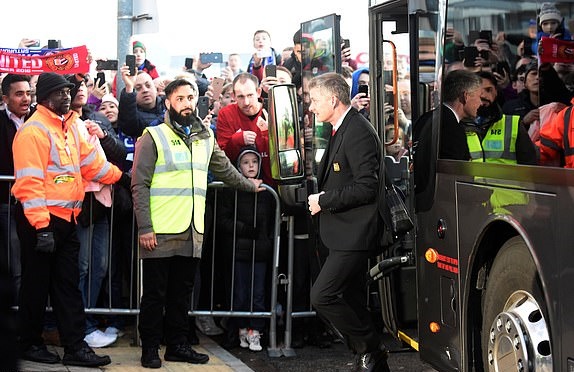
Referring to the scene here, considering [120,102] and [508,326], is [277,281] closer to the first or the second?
[120,102]

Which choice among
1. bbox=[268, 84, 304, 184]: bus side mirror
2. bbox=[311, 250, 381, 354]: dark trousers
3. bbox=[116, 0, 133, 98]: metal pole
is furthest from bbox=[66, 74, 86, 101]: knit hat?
bbox=[311, 250, 381, 354]: dark trousers

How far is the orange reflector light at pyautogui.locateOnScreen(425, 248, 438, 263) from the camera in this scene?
6801 millimetres

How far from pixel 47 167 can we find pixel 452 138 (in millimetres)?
2997

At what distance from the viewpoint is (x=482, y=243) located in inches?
244

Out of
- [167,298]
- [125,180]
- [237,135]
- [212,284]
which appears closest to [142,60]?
[237,135]

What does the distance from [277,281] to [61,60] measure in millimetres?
2574

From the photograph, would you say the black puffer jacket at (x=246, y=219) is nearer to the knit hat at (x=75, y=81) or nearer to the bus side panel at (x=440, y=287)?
the knit hat at (x=75, y=81)

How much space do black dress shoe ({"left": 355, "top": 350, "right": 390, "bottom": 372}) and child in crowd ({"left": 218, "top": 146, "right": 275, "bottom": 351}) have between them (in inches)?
66.1

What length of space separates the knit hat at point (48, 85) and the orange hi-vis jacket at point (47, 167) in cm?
9

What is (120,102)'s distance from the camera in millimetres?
9469

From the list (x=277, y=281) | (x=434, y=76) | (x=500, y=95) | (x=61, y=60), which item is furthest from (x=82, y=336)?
(x=500, y=95)

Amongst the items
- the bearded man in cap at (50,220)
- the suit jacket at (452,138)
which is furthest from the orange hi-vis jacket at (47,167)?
the suit jacket at (452,138)

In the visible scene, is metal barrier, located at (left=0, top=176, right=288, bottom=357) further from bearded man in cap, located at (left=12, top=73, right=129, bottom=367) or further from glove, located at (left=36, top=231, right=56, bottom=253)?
glove, located at (left=36, top=231, right=56, bottom=253)

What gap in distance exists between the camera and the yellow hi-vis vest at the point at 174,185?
8312mm
